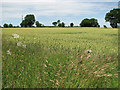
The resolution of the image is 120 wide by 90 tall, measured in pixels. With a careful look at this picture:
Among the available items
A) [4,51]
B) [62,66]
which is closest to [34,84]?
[62,66]

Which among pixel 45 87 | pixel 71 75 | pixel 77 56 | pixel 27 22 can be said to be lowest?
pixel 45 87

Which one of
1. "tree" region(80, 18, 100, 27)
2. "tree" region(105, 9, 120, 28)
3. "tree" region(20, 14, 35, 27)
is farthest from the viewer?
"tree" region(105, 9, 120, 28)

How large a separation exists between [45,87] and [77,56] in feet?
3.57

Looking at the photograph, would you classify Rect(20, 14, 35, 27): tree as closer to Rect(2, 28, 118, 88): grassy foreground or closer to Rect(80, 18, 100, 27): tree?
Rect(2, 28, 118, 88): grassy foreground

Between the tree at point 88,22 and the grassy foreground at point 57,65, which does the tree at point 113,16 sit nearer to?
the tree at point 88,22

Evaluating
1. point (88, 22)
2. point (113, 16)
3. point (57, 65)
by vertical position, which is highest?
point (113, 16)

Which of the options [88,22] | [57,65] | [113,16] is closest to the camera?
[57,65]

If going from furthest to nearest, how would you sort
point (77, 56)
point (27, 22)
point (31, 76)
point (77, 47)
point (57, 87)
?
point (27, 22), point (77, 47), point (77, 56), point (31, 76), point (57, 87)

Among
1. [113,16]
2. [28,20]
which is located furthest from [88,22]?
[113,16]

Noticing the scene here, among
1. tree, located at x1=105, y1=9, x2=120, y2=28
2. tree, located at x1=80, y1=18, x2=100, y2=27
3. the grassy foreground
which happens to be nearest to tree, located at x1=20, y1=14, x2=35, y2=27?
the grassy foreground

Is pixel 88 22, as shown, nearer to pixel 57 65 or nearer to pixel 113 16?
pixel 57 65

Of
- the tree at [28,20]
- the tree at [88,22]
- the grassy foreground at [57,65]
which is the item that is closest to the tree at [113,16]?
the tree at [88,22]

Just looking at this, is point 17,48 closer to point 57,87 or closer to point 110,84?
point 57,87

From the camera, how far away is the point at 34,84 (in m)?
3.33
